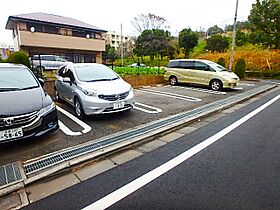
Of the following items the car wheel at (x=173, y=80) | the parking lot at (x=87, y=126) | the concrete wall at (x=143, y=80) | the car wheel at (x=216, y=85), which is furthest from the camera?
the car wheel at (x=173, y=80)

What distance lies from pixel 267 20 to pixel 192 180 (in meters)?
22.7

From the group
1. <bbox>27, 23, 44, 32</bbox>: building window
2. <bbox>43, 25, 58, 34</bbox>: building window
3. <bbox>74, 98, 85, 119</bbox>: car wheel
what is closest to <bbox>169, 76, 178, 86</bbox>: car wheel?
<bbox>74, 98, 85, 119</bbox>: car wheel

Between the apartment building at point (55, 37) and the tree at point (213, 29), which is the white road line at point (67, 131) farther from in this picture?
the tree at point (213, 29)

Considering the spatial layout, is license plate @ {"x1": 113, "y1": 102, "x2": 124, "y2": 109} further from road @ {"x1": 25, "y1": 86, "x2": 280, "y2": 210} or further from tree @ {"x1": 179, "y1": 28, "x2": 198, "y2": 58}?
tree @ {"x1": 179, "y1": 28, "x2": 198, "y2": 58}

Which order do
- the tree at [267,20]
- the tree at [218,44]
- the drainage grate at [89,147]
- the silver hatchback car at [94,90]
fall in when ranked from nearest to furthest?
the drainage grate at [89,147] < the silver hatchback car at [94,90] < the tree at [267,20] < the tree at [218,44]

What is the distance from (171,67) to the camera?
12.9 metres

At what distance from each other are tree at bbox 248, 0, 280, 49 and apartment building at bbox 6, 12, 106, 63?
656 inches

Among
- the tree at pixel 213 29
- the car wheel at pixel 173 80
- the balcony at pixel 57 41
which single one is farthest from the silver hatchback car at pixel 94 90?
the tree at pixel 213 29

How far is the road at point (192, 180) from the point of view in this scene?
2.43 meters

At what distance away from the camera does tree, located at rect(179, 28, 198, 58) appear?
28828mm

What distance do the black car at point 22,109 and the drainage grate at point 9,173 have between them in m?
0.47

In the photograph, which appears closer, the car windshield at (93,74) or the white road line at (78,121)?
the white road line at (78,121)

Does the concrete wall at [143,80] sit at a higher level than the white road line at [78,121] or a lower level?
higher

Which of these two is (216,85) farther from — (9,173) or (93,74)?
(9,173)
